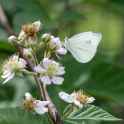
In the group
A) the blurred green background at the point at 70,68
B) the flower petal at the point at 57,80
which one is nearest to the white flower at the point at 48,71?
the flower petal at the point at 57,80

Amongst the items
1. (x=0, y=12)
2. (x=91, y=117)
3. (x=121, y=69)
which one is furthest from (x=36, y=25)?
(x=121, y=69)

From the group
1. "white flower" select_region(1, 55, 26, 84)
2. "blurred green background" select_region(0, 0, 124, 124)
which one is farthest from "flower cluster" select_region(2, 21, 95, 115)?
"blurred green background" select_region(0, 0, 124, 124)

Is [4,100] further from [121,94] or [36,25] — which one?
[36,25]

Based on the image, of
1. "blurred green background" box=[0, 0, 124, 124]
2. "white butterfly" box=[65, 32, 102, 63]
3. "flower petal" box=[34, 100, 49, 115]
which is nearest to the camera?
"flower petal" box=[34, 100, 49, 115]

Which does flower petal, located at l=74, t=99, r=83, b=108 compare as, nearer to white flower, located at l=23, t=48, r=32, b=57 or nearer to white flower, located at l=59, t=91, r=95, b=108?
white flower, located at l=59, t=91, r=95, b=108

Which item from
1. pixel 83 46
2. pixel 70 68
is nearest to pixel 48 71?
pixel 83 46

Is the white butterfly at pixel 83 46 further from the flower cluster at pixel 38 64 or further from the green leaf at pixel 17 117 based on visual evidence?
the green leaf at pixel 17 117

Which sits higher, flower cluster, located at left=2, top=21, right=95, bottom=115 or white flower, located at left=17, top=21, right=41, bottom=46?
white flower, located at left=17, top=21, right=41, bottom=46
